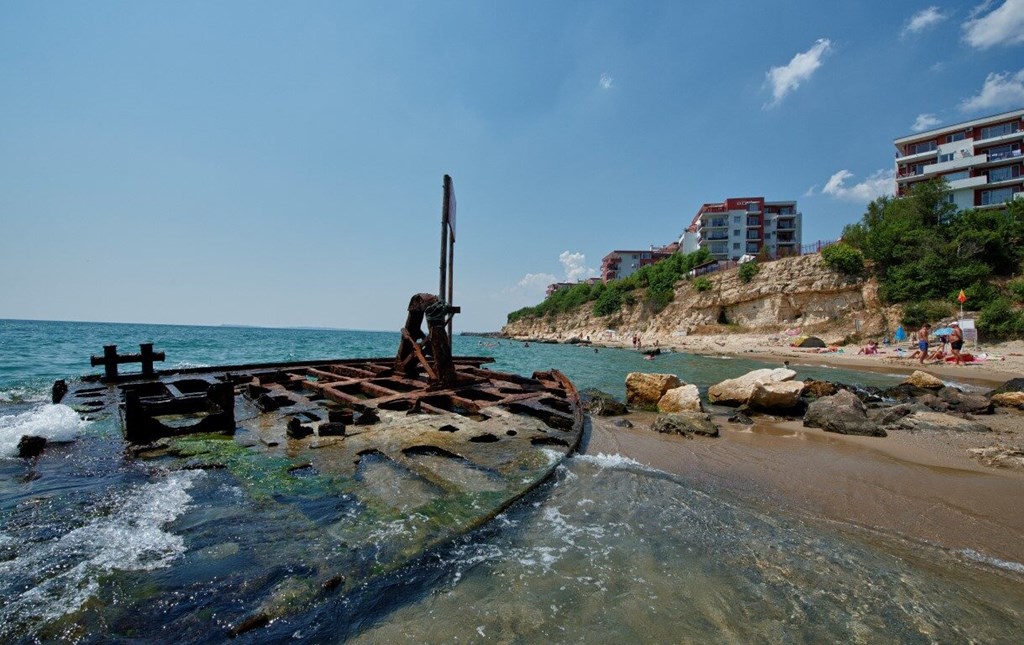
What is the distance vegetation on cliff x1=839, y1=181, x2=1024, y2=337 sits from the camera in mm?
28498

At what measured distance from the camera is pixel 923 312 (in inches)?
1232

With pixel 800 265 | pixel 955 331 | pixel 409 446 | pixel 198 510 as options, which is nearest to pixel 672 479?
pixel 409 446

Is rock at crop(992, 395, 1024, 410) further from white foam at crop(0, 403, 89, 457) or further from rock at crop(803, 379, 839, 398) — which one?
white foam at crop(0, 403, 89, 457)

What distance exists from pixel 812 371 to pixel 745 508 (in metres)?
21.9

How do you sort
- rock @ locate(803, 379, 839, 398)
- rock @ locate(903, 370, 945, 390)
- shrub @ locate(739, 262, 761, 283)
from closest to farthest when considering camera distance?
rock @ locate(803, 379, 839, 398)
rock @ locate(903, 370, 945, 390)
shrub @ locate(739, 262, 761, 283)

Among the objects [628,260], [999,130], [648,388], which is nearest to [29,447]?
[648,388]

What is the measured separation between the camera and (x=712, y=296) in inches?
1939

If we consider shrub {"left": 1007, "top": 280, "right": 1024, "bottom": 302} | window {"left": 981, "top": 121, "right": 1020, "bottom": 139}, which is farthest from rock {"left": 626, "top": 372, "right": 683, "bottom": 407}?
window {"left": 981, "top": 121, "right": 1020, "bottom": 139}

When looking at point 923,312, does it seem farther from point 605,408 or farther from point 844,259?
point 605,408

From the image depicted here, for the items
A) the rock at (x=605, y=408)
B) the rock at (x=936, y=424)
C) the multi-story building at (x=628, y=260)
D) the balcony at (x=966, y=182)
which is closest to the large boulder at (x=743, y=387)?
the rock at (x=936, y=424)

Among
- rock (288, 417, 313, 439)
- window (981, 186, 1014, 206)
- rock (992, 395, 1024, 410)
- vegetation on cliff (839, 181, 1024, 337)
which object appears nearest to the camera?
rock (288, 417, 313, 439)

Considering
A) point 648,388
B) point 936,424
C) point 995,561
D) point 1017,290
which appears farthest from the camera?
point 1017,290

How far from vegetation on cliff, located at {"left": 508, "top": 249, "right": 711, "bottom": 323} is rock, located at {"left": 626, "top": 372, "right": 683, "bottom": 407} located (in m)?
48.0

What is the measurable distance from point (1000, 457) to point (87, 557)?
9996mm
